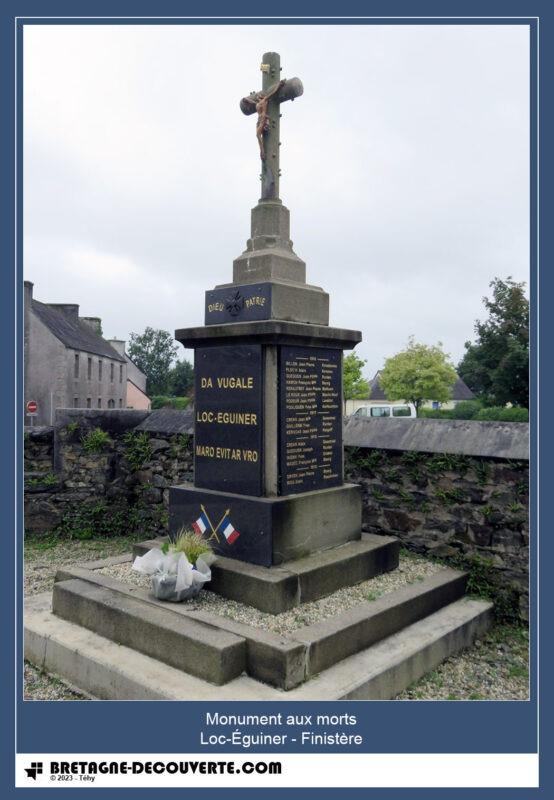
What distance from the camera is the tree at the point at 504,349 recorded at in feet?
115

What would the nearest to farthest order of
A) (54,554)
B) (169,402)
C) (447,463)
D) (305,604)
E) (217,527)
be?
(305,604) → (217,527) → (447,463) → (54,554) → (169,402)

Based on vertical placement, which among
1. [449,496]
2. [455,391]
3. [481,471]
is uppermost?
[455,391]

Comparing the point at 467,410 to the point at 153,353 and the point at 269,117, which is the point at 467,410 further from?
the point at 153,353

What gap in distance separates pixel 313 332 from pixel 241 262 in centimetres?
107

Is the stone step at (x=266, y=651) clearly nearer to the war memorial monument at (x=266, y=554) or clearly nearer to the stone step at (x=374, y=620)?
the war memorial monument at (x=266, y=554)

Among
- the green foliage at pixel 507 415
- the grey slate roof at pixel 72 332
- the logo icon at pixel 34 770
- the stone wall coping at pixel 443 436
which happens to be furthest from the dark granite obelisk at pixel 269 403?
the grey slate roof at pixel 72 332

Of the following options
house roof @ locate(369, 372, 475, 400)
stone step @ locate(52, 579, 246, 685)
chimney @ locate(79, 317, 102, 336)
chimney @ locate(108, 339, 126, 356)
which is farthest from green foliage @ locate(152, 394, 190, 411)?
stone step @ locate(52, 579, 246, 685)

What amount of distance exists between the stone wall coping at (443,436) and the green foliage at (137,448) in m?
3.14

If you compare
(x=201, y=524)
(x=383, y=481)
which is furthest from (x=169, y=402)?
(x=201, y=524)

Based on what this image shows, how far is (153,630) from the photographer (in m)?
4.76

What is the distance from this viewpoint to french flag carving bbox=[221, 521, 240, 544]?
5758 millimetres

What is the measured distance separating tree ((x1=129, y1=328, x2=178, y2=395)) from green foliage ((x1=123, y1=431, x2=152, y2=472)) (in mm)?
65818

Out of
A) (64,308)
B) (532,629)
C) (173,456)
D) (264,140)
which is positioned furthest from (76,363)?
(532,629)

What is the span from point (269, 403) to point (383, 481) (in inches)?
85.0
